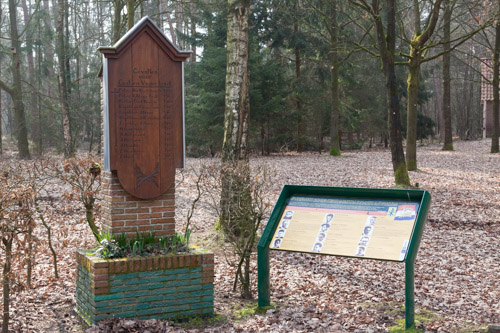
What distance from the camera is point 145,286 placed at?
5.14m

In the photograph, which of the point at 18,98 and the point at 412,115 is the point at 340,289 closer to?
the point at 412,115

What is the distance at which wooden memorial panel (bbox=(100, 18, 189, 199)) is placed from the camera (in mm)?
5406

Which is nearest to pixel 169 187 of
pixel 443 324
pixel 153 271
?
pixel 153 271

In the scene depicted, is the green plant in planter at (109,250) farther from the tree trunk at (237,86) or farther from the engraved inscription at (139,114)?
the tree trunk at (237,86)

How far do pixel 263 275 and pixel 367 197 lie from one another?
1.40 m

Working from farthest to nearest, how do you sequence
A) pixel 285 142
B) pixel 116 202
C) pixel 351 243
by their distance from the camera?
pixel 285 142
pixel 116 202
pixel 351 243

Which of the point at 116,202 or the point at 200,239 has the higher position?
the point at 116,202

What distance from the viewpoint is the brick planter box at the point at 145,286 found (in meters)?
4.98

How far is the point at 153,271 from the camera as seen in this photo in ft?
17.0

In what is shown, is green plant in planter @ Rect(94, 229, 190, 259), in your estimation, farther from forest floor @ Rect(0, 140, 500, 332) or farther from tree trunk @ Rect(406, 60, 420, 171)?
tree trunk @ Rect(406, 60, 420, 171)

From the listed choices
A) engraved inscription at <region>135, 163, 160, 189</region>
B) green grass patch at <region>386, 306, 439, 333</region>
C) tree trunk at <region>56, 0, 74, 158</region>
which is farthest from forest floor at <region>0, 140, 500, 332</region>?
tree trunk at <region>56, 0, 74, 158</region>

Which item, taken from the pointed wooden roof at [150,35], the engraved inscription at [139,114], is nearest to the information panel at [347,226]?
the engraved inscription at [139,114]

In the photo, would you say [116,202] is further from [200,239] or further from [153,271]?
[200,239]

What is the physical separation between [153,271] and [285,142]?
21815 mm
